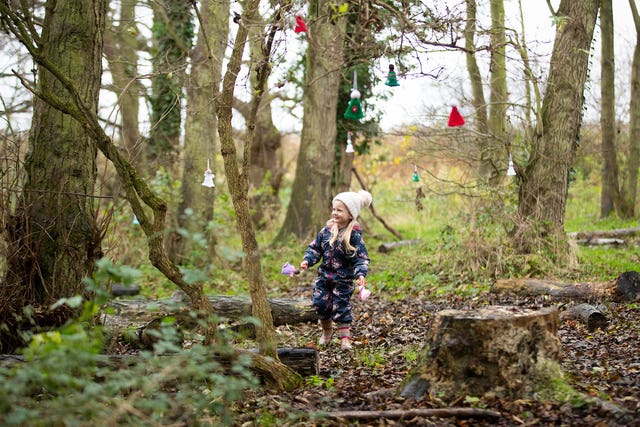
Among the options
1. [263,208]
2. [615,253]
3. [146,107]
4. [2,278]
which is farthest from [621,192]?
[2,278]

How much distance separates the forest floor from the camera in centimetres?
426

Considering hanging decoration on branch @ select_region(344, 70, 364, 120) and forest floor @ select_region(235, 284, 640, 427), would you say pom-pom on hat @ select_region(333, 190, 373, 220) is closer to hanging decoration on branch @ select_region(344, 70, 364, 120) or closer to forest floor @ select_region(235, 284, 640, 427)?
forest floor @ select_region(235, 284, 640, 427)

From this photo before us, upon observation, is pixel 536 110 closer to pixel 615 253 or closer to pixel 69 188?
pixel 615 253

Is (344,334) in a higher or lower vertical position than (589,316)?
lower

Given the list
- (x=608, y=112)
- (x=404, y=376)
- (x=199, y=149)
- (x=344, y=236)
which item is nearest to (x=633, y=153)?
(x=608, y=112)

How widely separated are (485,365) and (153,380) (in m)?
2.35

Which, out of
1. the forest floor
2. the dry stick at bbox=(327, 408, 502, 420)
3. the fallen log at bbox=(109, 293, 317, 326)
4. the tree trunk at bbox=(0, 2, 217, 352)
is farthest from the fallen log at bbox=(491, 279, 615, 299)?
the tree trunk at bbox=(0, 2, 217, 352)

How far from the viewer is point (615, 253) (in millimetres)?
11977

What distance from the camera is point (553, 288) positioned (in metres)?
8.76

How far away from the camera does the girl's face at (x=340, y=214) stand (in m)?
6.98

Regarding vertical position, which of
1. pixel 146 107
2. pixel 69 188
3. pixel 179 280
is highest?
pixel 146 107

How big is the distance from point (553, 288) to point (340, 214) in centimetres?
343

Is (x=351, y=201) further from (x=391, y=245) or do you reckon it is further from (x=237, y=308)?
(x=391, y=245)

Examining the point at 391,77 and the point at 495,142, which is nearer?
the point at 391,77
